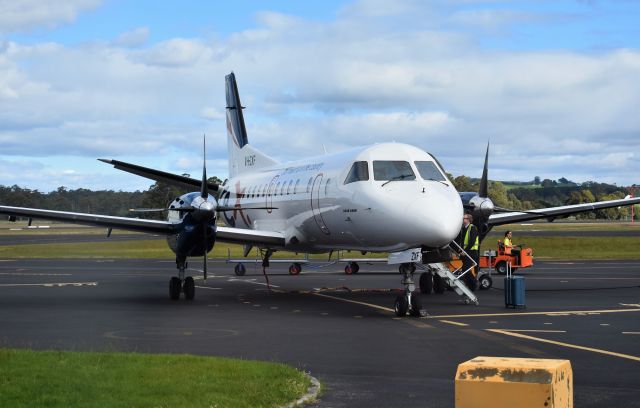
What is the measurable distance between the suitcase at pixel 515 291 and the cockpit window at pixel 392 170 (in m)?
3.51

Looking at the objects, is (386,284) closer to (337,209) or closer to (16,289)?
(337,209)

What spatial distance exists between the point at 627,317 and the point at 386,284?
11.7 m

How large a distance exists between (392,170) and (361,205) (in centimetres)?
106

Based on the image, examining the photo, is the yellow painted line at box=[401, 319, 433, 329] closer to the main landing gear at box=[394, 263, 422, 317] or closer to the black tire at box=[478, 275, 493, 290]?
the main landing gear at box=[394, 263, 422, 317]

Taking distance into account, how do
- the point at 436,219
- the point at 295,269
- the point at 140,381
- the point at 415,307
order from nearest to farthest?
1. the point at 140,381
2. the point at 436,219
3. the point at 415,307
4. the point at 295,269

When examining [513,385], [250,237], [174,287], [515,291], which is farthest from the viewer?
[250,237]

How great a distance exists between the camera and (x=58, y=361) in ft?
39.5

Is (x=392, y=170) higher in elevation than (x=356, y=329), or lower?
higher

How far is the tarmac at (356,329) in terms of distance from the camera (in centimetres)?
1147

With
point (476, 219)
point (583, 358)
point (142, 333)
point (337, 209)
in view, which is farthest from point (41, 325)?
point (476, 219)

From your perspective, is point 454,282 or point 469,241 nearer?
point 454,282

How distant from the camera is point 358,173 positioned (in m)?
21.2

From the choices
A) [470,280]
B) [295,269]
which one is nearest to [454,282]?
[470,280]

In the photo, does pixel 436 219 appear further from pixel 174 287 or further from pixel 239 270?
pixel 239 270
